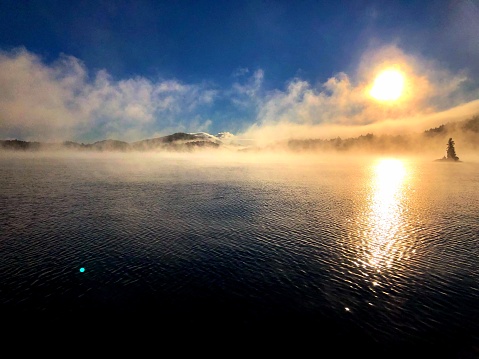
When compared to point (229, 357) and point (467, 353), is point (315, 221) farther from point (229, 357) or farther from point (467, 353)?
point (229, 357)

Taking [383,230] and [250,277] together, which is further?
[383,230]

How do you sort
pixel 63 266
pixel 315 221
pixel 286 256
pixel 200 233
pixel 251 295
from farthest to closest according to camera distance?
pixel 315 221 < pixel 200 233 < pixel 286 256 < pixel 63 266 < pixel 251 295

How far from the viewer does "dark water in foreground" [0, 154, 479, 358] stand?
22891 mm

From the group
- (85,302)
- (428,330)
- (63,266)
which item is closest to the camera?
(428,330)

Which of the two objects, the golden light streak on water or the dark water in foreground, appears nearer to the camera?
the dark water in foreground

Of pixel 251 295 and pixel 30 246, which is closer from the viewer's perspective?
pixel 251 295

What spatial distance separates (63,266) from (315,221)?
147 feet

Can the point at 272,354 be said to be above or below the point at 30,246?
below

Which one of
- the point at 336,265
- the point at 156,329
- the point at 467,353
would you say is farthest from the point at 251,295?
the point at 467,353

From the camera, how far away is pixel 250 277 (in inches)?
1273

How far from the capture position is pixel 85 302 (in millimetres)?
26734

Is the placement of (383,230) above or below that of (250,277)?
above

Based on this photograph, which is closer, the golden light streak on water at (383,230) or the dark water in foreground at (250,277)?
the dark water in foreground at (250,277)

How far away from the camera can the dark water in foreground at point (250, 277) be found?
22.9 metres
